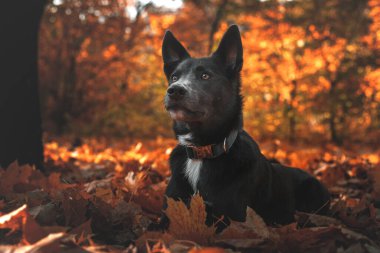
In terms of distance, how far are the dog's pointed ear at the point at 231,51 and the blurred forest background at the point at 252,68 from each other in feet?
33.5

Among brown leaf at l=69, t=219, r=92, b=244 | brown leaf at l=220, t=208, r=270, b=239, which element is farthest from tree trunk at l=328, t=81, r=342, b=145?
brown leaf at l=69, t=219, r=92, b=244

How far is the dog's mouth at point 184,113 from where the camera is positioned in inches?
127

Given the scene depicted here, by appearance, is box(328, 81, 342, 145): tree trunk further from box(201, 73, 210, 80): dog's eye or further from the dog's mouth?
the dog's mouth

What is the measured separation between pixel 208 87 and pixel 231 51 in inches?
16.8

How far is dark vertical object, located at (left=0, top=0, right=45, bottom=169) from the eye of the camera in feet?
16.9

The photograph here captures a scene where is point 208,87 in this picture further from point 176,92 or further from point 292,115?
point 292,115

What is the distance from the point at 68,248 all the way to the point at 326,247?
51.3 inches

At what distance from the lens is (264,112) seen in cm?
1731

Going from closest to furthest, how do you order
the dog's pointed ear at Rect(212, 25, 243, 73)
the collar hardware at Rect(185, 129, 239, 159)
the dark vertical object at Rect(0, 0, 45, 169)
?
the collar hardware at Rect(185, 129, 239, 159) → the dog's pointed ear at Rect(212, 25, 243, 73) → the dark vertical object at Rect(0, 0, 45, 169)

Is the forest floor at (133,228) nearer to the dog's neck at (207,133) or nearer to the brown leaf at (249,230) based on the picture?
the brown leaf at (249,230)

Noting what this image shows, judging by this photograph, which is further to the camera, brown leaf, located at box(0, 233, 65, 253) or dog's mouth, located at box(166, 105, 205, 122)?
dog's mouth, located at box(166, 105, 205, 122)

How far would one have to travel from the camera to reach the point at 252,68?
16125 mm

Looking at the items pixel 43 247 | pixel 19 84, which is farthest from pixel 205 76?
pixel 19 84

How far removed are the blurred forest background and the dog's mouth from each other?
10.7 metres
